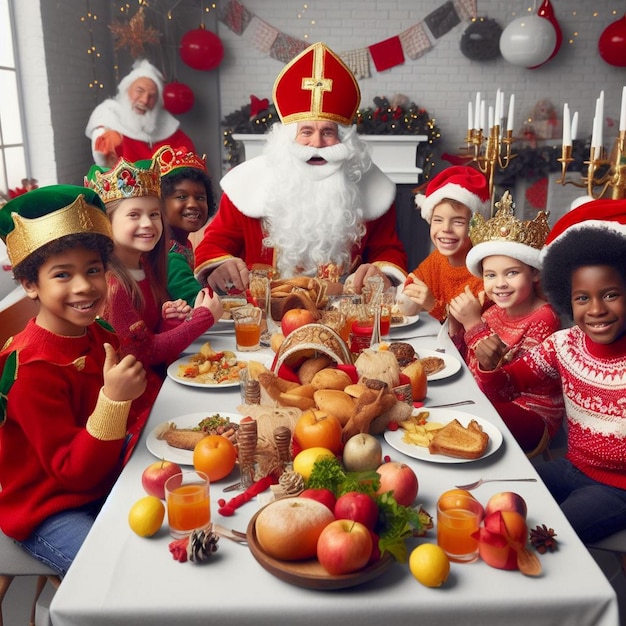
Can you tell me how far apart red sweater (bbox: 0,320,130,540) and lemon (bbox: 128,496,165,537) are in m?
0.33

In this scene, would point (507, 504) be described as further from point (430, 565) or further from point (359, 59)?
point (359, 59)

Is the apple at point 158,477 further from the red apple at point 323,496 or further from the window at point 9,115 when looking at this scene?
the window at point 9,115

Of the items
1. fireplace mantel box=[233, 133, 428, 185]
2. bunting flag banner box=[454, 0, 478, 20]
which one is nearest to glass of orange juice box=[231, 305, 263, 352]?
fireplace mantel box=[233, 133, 428, 185]

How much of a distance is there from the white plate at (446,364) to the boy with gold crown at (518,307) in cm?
14

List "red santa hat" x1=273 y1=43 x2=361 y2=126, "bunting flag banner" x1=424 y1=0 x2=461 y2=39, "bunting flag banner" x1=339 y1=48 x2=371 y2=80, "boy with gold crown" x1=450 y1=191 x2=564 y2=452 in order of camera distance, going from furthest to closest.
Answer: "bunting flag banner" x1=339 y1=48 x2=371 y2=80 < "bunting flag banner" x1=424 y1=0 x2=461 y2=39 < "red santa hat" x1=273 y1=43 x2=361 y2=126 < "boy with gold crown" x1=450 y1=191 x2=564 y2=452

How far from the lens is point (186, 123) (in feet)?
24.7

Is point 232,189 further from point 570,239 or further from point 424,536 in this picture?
point 424,536

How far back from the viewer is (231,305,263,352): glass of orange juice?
2205 millimetres

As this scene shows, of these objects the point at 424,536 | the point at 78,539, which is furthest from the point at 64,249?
the point at 424,536

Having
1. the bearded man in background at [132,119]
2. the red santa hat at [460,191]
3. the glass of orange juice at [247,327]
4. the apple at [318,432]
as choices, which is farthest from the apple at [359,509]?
the bearded man in background at [132,119]

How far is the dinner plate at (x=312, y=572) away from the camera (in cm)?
102

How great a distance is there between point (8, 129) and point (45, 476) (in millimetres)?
4050

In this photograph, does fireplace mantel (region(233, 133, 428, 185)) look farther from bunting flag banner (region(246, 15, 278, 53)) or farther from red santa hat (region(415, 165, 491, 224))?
red santa hat (region(415, 165, 491, 224))

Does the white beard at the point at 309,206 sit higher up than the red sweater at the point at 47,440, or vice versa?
the white beard at the point at 309,206
